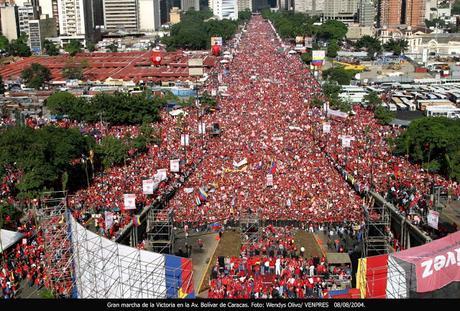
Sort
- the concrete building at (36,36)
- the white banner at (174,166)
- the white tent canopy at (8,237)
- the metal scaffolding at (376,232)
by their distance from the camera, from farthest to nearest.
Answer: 1. the concrete building at (36,36)
2. the white banner at (174,166)
3. the metal scaffolding at (376,232)
4. the white tent canopy at (8,237)

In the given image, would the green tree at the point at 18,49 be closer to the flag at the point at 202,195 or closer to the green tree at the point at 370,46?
the green tree at the point at 370,46

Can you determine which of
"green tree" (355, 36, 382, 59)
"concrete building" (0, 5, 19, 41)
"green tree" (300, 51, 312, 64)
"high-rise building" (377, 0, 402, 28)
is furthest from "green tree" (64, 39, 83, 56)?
"high-rise building" (377, 0, 402, 28)

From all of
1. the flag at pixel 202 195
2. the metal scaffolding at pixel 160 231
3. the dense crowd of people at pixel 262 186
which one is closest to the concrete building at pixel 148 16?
the dense crowd of people at pixel 262 186

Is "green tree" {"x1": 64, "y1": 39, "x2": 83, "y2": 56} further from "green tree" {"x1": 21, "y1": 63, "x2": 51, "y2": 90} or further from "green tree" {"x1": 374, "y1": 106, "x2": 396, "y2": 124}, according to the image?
"green tree" {"x1": 374, "y1": 106, "x2": 396, "y2": 124}

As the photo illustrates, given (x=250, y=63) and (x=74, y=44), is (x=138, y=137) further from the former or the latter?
(x=74, y=44)

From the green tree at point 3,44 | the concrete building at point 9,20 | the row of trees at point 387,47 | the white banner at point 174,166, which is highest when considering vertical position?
the concrete building at point 9,20

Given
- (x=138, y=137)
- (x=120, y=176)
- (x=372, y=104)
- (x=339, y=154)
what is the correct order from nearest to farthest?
(x=120, y=176) → (x=339, y=154) → (x=138, y=137) → (x=372, y=104)

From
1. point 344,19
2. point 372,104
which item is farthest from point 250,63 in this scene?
point 344,19

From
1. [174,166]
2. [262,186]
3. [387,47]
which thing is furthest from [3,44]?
[262,186]
